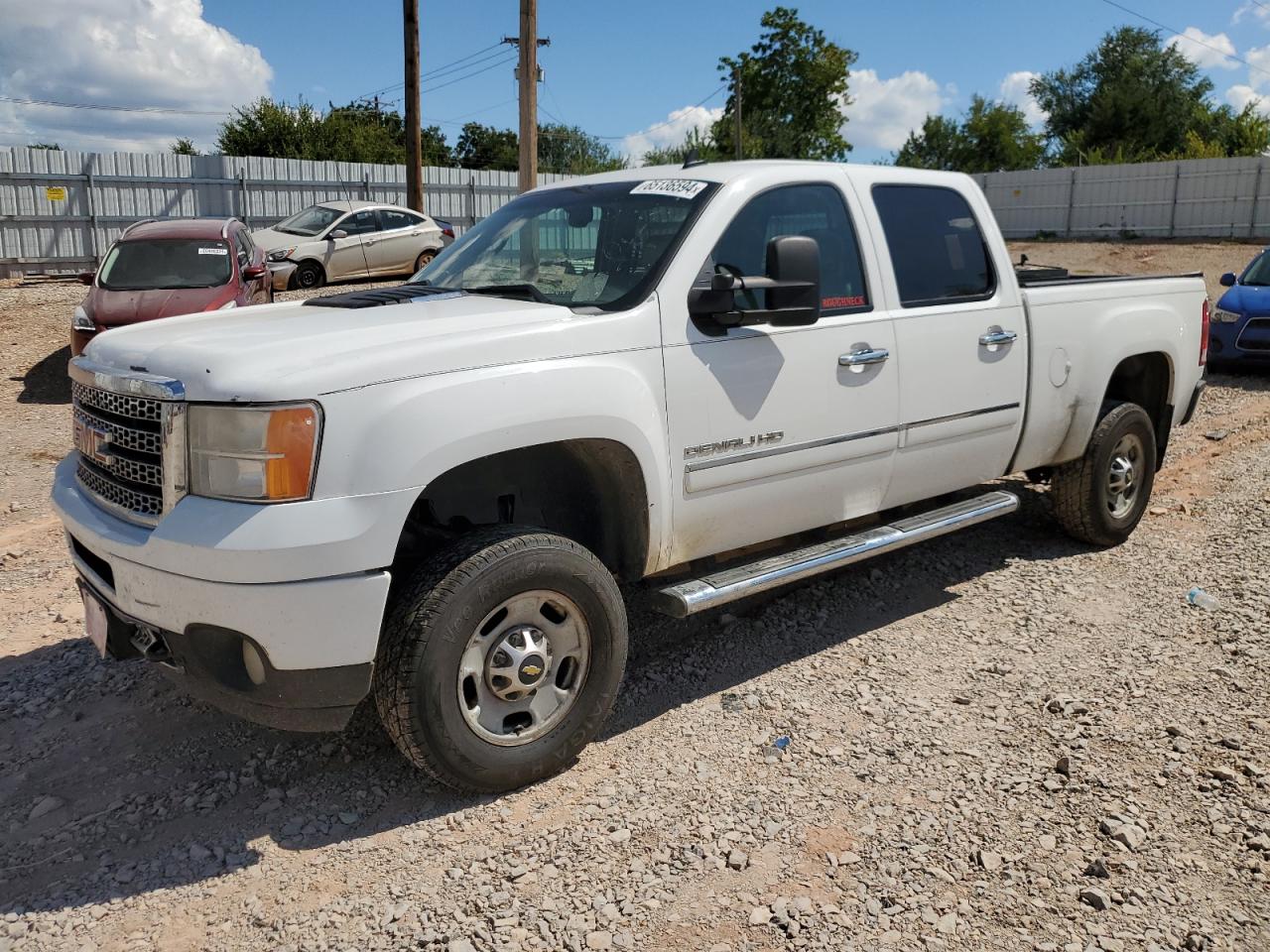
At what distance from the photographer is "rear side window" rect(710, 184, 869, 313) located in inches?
165

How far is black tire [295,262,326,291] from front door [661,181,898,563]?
1597 cm

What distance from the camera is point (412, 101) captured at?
21391 mm

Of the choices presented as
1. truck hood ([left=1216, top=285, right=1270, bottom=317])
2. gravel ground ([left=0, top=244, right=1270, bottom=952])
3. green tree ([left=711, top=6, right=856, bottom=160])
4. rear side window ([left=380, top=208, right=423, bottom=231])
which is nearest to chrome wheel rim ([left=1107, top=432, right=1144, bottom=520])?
gravel ground ([left=0, top=244, right=1270, bottom=952])

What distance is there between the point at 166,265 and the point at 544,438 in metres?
10.3

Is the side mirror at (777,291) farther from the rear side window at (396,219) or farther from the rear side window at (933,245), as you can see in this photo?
the rear side window at (396,219)

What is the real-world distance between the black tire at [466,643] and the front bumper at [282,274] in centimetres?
1613

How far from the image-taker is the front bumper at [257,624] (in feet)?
9.96

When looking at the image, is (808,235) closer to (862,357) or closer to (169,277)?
(862,357)

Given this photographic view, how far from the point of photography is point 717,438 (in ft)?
13.0

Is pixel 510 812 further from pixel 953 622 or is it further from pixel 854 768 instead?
pixel 953 622

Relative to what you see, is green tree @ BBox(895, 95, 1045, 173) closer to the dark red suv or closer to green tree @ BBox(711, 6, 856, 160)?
green tree @ BBox(711, 6, 856, 160)

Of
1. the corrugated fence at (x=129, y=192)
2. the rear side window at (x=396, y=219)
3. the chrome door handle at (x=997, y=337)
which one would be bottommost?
the chrome door handle at (x=997, y=337)

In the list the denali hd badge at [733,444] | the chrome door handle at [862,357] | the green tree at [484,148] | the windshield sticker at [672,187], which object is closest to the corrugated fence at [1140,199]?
the chrome door handle at [862,357]

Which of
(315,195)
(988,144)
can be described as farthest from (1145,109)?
(315,195)
